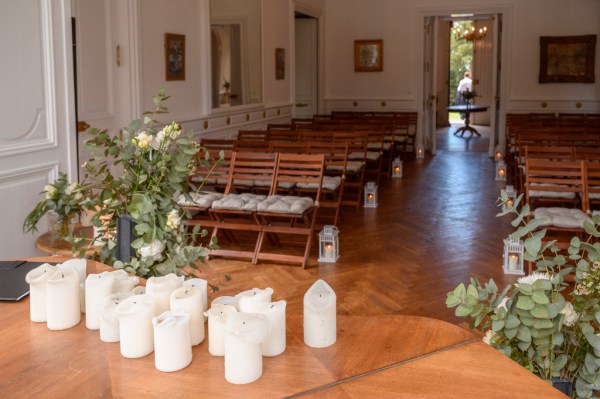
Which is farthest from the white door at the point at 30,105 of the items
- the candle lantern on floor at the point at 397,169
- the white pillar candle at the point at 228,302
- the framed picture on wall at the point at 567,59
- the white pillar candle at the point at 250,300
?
the framed picture on wall at the point at 567,59

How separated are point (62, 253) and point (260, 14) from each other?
7.53m

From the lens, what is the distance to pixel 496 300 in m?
2.03

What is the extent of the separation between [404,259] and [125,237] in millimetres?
3881

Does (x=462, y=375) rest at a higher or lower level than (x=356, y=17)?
lower

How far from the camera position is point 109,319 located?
1895 millimetres

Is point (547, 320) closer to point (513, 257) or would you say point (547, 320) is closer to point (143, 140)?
point (143, 140)

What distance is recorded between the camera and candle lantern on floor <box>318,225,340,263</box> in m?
6.07

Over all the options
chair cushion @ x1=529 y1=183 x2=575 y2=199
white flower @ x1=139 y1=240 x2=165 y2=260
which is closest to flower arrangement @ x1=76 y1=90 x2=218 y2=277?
white flower @ x1=139 y1=240 x2=165 y2=260

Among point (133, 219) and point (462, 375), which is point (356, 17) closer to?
point (133, 219)

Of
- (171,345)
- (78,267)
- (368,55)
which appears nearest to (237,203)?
(78,267)

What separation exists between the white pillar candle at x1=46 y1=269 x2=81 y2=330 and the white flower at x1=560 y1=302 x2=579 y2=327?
4.61 ft

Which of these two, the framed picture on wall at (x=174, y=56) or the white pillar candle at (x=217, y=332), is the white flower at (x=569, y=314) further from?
the framed picture on wall at (x=174, y=56)

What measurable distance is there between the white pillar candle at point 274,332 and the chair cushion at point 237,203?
163 inches

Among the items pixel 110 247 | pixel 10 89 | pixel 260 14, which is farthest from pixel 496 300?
pixel 260 14
